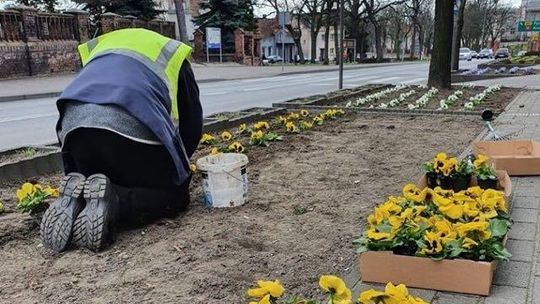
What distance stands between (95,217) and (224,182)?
1.18m

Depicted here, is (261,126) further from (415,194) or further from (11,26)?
(11,26)

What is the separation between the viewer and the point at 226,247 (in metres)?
3.54

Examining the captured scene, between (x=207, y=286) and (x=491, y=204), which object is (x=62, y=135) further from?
(x=491, y=204)

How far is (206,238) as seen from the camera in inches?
146

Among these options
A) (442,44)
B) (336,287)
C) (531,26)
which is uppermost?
(531,26)

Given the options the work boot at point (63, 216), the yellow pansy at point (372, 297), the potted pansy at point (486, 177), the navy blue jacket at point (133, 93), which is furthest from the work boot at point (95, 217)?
the potted pansy at point (486, 177)

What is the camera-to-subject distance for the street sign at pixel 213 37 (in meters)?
39.6

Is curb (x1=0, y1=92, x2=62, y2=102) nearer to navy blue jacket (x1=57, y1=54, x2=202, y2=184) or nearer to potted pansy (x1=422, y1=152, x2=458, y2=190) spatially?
navy blue jacket (x1=57, y1=54, x2=202, y2=184)

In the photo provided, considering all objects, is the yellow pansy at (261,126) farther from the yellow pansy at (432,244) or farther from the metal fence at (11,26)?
the metal fence at (11,26)

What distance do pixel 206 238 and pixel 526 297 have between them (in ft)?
6.59

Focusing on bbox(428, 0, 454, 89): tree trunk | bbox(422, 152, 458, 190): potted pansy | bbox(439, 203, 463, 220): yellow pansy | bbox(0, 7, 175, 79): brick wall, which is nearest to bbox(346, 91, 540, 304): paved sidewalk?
bbox(439, 203, 463, 220): yellow pansy

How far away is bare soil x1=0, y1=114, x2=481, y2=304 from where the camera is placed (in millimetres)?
2975

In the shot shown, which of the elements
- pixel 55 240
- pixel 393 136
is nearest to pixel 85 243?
pixel 55 240

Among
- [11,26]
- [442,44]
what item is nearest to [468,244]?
[442,44]
